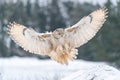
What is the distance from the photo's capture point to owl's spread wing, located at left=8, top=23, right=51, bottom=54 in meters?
8.98

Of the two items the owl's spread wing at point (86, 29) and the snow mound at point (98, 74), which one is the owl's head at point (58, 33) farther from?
the snow mound at point (98, 74)

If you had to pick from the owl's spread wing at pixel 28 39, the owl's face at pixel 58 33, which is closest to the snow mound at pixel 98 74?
the owl's face at pixel 58 33

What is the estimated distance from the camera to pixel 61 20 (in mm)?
40656

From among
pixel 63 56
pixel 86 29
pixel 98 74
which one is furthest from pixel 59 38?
pixel 98 74

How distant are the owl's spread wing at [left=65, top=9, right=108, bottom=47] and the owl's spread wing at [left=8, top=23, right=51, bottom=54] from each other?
14.8 inches

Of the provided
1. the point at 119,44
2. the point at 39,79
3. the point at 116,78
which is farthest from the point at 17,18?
the point at 116,78

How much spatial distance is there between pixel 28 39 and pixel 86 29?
0.89m

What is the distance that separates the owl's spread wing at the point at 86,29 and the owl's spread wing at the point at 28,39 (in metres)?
0.38

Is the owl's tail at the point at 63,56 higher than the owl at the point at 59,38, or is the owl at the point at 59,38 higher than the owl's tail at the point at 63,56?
the owl at the point at 59,38

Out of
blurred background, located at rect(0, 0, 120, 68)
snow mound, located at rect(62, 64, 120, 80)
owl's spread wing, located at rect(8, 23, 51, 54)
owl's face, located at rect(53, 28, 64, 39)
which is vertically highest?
blurred background, located at rect(0, 0, 120, 68)

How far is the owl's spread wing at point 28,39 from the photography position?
29.5 ft

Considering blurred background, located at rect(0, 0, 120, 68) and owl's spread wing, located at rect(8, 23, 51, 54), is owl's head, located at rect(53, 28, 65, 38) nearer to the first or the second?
owl's spread wing, located at rect(8, 23, 51, 54)

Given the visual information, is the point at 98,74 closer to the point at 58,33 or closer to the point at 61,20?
the point at 58,33

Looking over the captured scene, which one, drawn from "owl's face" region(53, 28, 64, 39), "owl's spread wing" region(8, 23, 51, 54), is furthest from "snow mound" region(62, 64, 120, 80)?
"owl's spread wing" region(8, 23, 51, 54)
